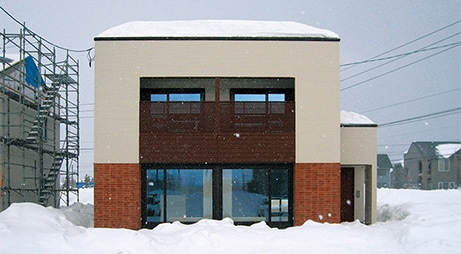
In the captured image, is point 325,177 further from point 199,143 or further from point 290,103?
point 199,143

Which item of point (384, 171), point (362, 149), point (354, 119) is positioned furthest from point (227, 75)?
point (384, 171)

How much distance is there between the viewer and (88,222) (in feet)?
52.0

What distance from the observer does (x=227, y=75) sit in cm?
1397

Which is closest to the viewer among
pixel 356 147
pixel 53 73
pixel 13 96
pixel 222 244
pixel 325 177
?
pixel 222 244

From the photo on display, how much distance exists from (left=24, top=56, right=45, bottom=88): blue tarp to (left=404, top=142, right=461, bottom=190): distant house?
51.6m

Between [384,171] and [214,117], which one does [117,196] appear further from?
[384,171]

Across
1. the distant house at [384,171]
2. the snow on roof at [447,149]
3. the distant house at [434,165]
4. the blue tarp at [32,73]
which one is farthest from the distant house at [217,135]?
the distant house at [384,171]

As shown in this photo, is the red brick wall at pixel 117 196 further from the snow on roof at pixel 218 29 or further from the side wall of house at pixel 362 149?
the side wall of house at pixel 362 149

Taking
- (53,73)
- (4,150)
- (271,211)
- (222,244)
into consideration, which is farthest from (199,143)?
(53,73)

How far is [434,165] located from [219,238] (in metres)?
55.0

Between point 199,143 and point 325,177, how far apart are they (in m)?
4.10

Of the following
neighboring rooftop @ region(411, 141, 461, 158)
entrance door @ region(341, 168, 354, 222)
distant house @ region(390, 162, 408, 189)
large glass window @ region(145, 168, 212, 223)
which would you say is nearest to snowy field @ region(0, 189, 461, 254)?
large glass window @ region(145, 168, 212, 223)

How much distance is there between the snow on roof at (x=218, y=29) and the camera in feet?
46.3

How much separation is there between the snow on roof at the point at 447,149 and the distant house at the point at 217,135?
51132mm
